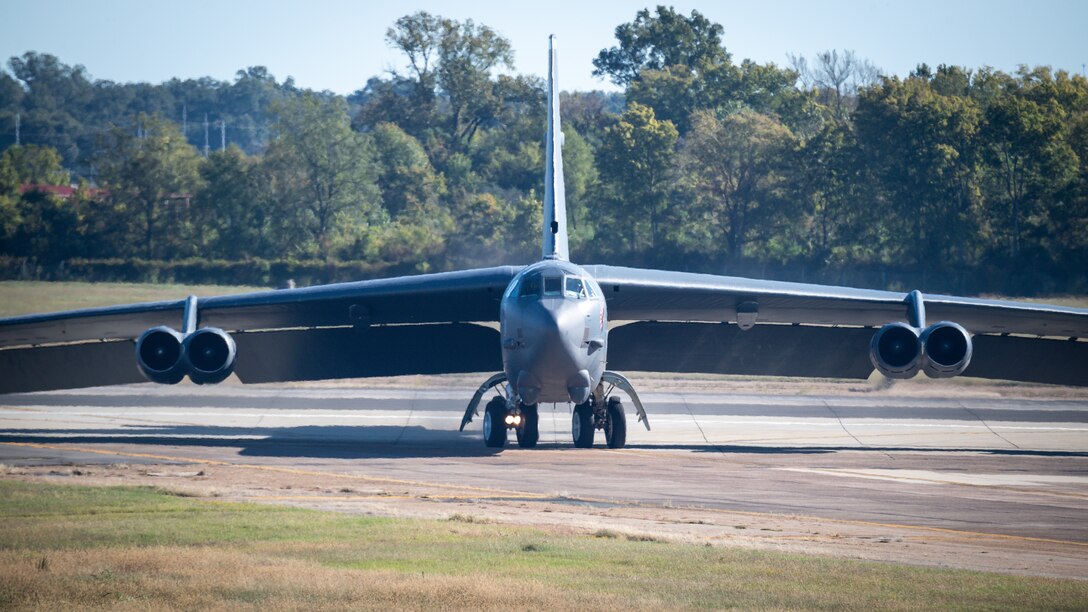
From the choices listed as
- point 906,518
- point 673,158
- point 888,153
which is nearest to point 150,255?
point 673,158

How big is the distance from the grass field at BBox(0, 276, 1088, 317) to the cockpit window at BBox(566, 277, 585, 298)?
2959 centimetres

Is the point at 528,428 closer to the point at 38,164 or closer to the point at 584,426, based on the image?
the point at 584,426

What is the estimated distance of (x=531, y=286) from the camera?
22.6m

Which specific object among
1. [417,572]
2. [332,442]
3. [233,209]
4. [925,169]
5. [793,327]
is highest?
[925,169]

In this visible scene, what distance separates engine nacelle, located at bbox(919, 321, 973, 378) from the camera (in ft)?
79.5

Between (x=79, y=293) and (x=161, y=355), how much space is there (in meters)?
29.6

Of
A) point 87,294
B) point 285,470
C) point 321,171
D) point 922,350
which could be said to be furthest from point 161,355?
point 321,171

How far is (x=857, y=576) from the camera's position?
12.1 meters

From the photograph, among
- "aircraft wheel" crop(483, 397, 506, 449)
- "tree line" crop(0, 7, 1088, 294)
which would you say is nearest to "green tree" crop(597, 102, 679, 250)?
"tree line" crop(0, 7, 1088, 294)

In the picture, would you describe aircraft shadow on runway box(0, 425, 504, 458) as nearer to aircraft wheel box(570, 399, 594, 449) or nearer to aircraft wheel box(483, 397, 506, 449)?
aircraft wheel box(483, 397, 506, 449)

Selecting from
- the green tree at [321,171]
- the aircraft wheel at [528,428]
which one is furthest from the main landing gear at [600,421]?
the green tree at [321,171]

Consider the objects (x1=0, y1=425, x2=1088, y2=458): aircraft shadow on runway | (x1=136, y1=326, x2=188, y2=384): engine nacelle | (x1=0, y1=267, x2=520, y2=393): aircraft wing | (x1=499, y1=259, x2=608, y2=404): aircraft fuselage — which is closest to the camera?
(x1=499, y1=259, x2=608, y2=404): aircraft fuselage

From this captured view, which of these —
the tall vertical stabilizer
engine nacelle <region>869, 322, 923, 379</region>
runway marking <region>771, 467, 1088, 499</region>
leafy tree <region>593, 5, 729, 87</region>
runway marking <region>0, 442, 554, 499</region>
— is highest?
leafy tree <region>593, 5, 729, 87</region>

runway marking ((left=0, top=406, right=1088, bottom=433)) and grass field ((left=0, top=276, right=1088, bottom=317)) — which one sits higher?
grass field ((left=0, top=276, right=1088, bottom=317))
